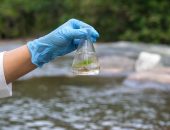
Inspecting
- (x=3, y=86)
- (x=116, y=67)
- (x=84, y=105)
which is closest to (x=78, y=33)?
(x=3, y=86)

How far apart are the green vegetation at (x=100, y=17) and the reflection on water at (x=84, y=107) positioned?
36.4 feet

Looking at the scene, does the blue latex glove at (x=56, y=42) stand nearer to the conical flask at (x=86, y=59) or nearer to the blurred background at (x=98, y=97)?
the conical flask at (x=86, y=59)

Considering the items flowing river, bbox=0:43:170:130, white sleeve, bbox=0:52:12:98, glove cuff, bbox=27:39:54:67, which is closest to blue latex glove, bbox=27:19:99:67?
glove cuff, bbox=27:39:54:67

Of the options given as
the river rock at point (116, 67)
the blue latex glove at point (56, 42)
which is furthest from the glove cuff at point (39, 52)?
the river rock at point (116, 67)

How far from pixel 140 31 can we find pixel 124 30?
109 centimetres

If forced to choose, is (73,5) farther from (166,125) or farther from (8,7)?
(166,125)

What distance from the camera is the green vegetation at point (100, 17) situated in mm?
20578

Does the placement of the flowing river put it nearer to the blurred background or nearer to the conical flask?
the blurred background

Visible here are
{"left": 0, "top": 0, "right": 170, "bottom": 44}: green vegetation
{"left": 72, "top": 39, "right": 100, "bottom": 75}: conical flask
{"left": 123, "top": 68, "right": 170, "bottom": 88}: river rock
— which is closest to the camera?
{"left": 72, "top": 39, "right": 100, "bottom": 75}: conical flask

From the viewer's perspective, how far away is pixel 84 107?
7340 millimetres

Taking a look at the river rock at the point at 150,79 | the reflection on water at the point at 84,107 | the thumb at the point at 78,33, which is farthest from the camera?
the river rock at the point at 150,79

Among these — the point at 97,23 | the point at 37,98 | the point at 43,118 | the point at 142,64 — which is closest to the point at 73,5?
the point at 97,23

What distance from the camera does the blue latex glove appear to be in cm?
324

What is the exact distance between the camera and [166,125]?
20.4 feet
